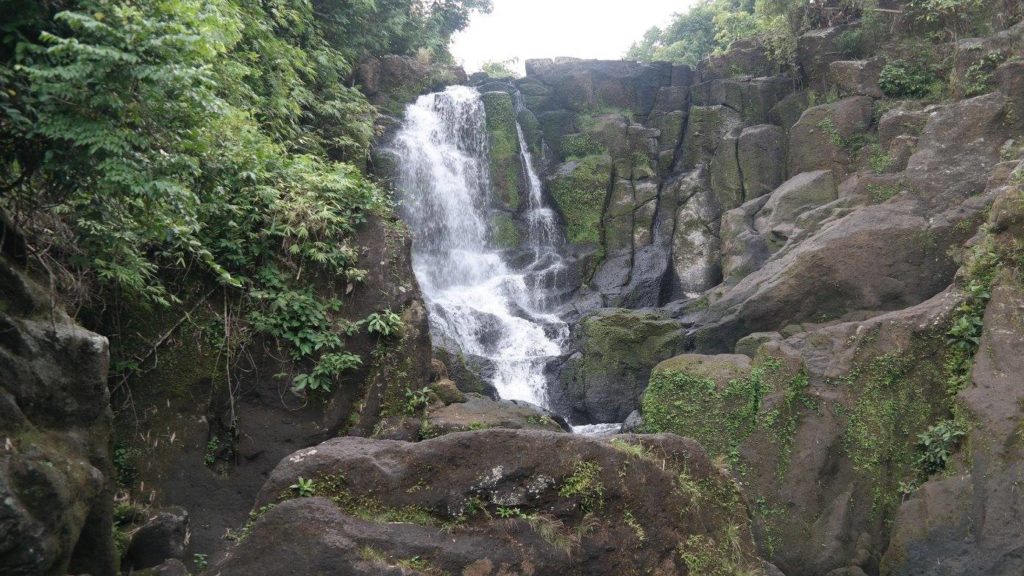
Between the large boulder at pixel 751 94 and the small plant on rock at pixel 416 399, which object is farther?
the large boulder at pixel 751 94

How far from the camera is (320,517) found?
4.69 meters

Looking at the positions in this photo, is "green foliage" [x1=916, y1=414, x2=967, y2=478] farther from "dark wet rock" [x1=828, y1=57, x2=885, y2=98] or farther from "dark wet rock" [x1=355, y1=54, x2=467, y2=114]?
"dark wet rock" [x1=355, y1=54, x2=467, y2=114]

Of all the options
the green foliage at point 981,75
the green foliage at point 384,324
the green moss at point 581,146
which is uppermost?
the green foliage at point 981,75

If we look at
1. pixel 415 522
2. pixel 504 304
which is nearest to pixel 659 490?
pixel 415 522

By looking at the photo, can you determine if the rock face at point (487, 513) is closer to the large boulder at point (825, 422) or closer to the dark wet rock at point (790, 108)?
the large boulder at point (825, 422)

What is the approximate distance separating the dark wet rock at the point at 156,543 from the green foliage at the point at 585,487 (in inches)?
147

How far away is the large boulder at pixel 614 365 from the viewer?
13.9 meters

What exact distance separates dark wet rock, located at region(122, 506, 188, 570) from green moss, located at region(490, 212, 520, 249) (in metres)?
13.5

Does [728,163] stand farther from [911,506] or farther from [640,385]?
[911,506]

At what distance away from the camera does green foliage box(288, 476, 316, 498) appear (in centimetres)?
498

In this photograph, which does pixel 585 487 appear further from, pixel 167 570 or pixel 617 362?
pixel 617 362

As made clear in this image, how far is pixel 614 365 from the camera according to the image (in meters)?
14.2

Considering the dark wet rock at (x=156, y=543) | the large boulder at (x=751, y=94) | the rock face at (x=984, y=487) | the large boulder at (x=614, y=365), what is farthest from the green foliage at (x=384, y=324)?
the large boulder at (x=751, y=94)

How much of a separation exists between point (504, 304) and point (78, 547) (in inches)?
490
